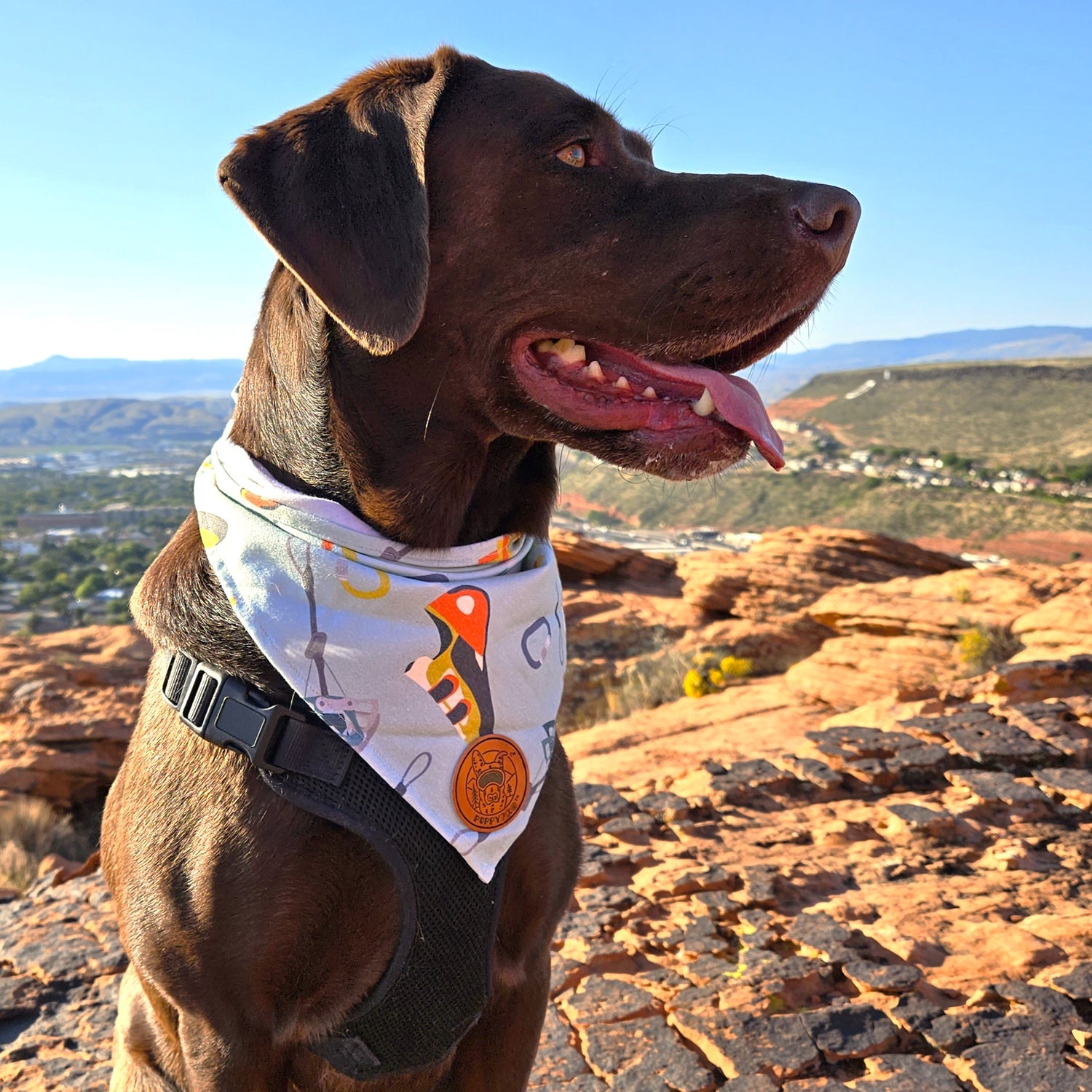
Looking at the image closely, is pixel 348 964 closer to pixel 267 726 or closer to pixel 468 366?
pixel 267 726

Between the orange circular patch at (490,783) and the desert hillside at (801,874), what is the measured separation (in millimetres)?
1307

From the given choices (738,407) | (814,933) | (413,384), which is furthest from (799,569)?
(413,384)

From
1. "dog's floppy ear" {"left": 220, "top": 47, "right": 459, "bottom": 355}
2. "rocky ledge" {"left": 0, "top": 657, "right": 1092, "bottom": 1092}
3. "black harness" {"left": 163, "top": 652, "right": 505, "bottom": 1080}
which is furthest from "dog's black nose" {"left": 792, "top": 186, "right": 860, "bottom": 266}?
"rocky ledge" {"left": 0, "top": 657, "right": 1092, "bottom": 1092}

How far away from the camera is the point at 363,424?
2127 mm

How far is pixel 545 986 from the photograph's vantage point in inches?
93.7

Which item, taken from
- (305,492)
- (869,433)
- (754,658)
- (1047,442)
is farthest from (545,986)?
(869,433)

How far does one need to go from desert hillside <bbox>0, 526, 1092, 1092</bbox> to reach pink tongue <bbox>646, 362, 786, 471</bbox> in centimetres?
196

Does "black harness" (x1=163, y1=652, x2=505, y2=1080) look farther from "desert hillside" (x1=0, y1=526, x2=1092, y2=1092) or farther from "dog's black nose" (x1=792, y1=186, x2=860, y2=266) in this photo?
"dog's black nose" (x1=792, y1=186, x2=860, y2=266)

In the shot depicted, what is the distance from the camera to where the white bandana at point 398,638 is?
7.06 feet

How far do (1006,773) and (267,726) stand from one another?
4.69 meters

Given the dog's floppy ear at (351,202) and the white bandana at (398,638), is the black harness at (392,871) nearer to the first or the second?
the white bandana at (398,638)

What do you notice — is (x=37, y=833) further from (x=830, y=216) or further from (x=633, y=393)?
(x=830, y=216)

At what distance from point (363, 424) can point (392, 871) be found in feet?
3.00

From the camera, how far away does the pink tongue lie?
7.20ft
